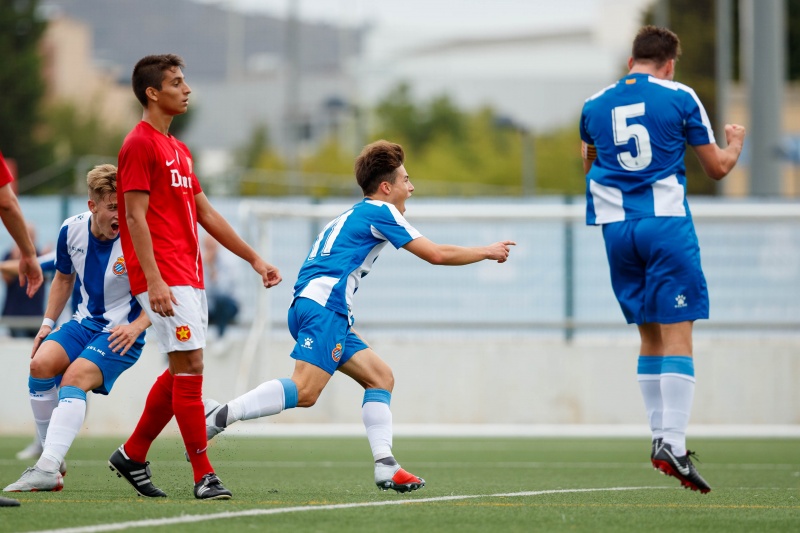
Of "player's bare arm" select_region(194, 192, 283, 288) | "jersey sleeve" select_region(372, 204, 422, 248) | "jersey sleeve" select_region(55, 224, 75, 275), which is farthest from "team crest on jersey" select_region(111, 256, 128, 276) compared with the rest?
"jersey sleeve" select_region(372, 204, 422, 248)

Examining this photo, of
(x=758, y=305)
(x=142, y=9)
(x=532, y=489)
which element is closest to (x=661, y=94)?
(x=532, y=489)

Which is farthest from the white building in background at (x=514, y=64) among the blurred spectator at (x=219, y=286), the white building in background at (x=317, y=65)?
the blurred spectator at (x=219, y=286)

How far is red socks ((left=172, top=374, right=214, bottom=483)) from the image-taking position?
6586 mm

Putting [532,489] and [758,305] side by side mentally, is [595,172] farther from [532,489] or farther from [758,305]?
[758,305]

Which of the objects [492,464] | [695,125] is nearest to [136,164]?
[695,125]

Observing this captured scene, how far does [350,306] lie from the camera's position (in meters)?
7.20

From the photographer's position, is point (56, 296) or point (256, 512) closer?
point (256, 512)

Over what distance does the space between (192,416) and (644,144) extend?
106 inches

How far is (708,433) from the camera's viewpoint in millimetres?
14164

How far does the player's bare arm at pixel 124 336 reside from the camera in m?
7.14

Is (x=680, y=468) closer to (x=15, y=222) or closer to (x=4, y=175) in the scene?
(x=15, y=222)

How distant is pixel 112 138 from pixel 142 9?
59678 mm

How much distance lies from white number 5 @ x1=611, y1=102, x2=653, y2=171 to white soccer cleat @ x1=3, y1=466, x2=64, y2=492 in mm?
3394

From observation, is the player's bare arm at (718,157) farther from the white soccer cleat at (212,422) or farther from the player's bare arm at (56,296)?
the player's bare arm at (56,296)
